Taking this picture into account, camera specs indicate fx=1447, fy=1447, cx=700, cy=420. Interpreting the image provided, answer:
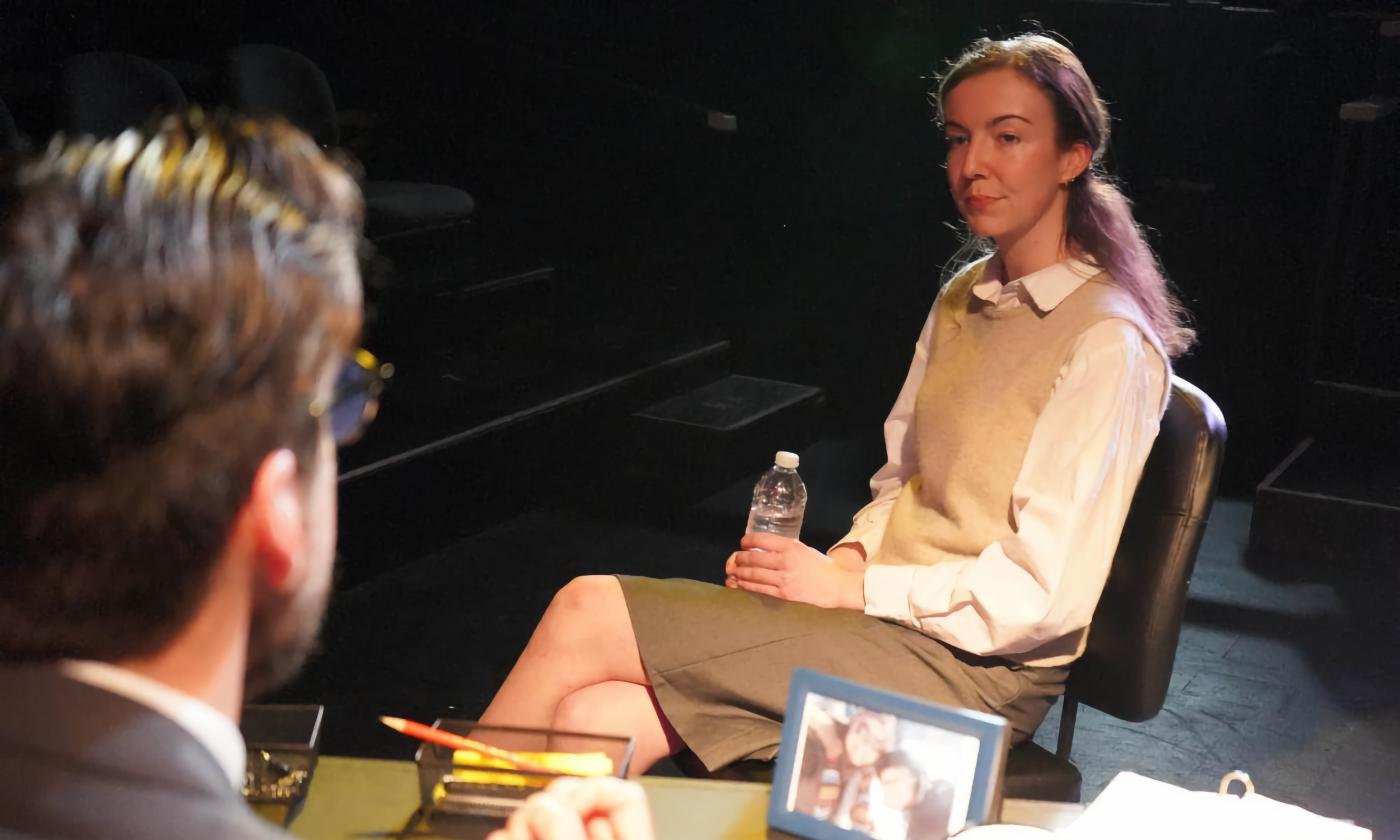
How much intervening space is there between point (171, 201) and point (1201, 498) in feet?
4.74

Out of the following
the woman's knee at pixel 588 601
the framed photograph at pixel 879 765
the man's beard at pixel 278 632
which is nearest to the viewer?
the man's beard at pixel 278 632

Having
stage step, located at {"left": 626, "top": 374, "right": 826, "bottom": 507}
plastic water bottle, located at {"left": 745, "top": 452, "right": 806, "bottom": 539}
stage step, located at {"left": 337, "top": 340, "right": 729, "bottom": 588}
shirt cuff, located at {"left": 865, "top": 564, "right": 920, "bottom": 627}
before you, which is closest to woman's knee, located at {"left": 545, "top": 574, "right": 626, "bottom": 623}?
shirt cuff, located at {"left": 865, "top": 564, "right": 920, "bottom": 627}

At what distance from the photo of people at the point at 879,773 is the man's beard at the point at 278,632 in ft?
2.06

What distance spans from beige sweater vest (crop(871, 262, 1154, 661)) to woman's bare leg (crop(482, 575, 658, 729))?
16.4 inches

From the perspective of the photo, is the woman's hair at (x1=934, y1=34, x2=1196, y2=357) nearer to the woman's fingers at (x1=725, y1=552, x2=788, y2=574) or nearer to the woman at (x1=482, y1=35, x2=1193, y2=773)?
the woman at (x1=482, y1=35, x2=1193, y2=773)

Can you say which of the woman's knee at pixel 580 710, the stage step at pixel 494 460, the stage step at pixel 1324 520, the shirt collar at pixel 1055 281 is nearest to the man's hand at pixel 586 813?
the woman's knee at pixel 580 710

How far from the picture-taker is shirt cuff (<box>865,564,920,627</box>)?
185cm

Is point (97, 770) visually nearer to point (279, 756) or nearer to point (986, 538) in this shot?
point (279, 756)

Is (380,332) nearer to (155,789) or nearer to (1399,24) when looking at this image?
(1399,24)

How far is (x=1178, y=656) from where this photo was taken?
340cm

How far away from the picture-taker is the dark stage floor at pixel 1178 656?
2865mm

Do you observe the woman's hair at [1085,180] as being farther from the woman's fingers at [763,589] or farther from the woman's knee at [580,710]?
the woman's knee at [580,710]

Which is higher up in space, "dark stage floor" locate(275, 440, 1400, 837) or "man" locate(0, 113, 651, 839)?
"man" locate(0, 113, 651, 839)

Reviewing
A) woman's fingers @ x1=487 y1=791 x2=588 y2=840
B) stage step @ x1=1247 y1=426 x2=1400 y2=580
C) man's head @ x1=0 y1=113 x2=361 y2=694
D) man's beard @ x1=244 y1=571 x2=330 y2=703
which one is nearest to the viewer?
man's head @ x1=0 y1=113 x2=361 y2=694
